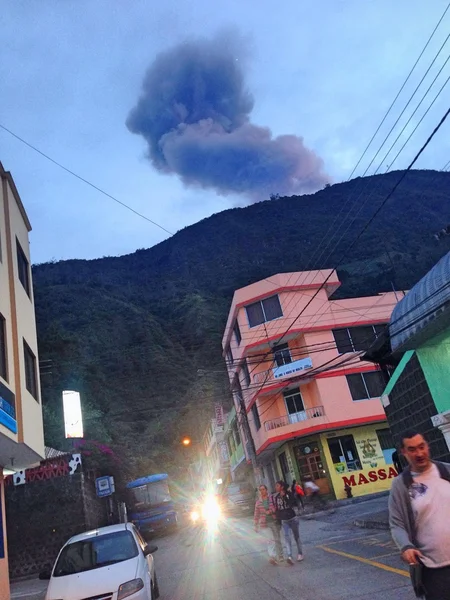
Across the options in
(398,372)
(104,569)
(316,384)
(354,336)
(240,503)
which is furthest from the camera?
(240,503)

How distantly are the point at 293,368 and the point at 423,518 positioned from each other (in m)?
27.6

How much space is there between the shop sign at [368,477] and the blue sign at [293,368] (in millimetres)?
6886

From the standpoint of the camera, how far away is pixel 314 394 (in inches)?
1214

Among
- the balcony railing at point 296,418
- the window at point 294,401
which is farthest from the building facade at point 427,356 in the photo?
the window at point 294,401

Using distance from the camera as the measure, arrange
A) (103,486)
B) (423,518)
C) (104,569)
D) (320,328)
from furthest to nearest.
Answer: (320,328) → (103,486) → (104,569) → (423,518)

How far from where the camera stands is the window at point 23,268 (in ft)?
46.1

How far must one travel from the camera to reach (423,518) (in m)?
3.30

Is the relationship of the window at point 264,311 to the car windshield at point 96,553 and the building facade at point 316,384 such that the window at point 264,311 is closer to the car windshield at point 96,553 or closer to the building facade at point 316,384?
the building facade at point 316,384

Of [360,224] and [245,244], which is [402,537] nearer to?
[360,224]

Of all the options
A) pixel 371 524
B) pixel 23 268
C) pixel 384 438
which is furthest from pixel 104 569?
pixel 384 438

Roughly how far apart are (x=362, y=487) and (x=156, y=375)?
4584 centimetres

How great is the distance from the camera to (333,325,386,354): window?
104 ft

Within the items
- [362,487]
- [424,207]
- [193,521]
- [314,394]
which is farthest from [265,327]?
[424,207]

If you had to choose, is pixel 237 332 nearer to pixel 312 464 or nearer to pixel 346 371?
pixel 346 371
